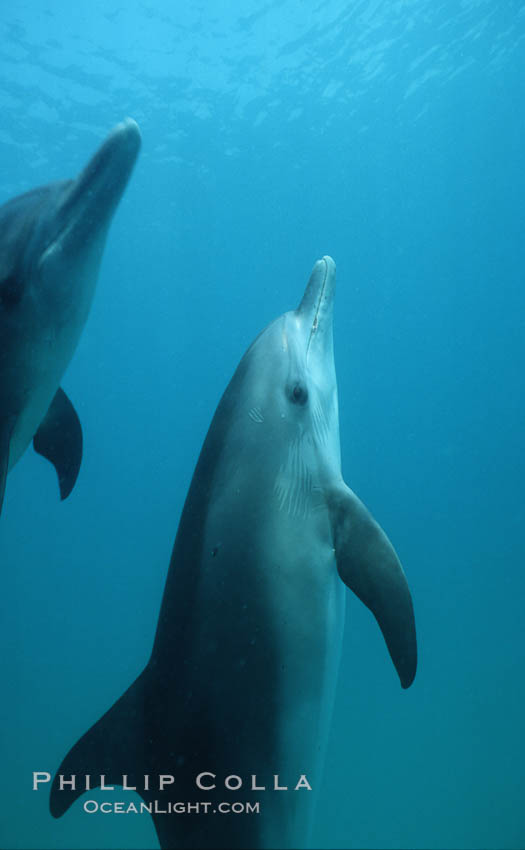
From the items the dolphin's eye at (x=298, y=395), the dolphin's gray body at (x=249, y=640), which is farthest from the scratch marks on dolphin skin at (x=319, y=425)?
the dolphin's gray body at (x=249, y=640)

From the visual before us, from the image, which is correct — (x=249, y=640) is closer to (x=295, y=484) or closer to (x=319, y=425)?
(x=295, y=484)

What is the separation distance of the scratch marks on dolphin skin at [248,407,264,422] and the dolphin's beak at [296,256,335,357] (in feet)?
2.28

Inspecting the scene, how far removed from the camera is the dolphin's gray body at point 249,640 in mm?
2947

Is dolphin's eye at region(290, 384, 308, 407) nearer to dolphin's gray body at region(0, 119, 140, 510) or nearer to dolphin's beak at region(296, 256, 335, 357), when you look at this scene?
dolphin's beak at region(296, 256, 335, 357)

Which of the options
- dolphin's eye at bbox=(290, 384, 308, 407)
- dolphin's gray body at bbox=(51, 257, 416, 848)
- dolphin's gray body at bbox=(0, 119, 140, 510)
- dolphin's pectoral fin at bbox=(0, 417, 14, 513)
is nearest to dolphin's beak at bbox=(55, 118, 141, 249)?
dolphin's gray body at bbox=(0, 119, 140, 510)

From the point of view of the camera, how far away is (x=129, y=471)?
46844mm

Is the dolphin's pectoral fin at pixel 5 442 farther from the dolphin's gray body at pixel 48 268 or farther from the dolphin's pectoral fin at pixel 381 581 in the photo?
the dolphin's pectoral fin at pixel 381 581

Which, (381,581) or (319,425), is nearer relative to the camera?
(381,581)

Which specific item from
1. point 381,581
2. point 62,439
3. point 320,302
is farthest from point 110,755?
point 320,302

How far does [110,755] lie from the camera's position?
9.96ft

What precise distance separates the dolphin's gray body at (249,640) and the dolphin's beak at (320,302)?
760 mm

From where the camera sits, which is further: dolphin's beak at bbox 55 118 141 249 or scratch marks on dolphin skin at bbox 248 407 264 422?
scratch marks on dolphin skin at bbox 248 407 264 422

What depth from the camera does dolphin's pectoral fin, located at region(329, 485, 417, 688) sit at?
2986 millimetres

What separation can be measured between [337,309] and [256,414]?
50.8m
